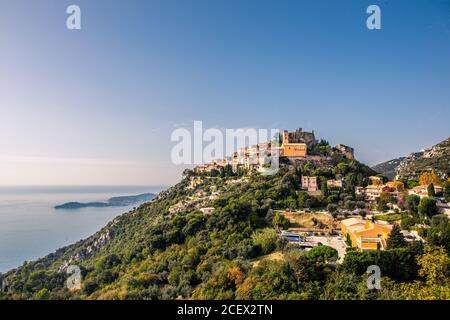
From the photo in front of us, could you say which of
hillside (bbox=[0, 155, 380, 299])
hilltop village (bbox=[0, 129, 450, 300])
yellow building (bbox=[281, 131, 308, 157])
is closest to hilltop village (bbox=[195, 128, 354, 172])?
yellow building (bbox=[281, 131, 308, 157])

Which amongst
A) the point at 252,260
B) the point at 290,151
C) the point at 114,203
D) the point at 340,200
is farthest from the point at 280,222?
the point at 114,203

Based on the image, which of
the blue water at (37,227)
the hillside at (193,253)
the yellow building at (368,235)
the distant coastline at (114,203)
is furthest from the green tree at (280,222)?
the distant coastline at (114,203)

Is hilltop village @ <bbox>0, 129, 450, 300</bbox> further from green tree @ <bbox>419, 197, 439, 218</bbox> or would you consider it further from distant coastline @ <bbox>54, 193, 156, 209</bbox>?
distant coastline @ <bbox>54, 193, 156, 209</bbox>

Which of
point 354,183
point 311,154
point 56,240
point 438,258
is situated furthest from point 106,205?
point 438,258

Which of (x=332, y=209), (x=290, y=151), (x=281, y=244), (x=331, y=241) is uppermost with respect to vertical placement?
(x=290, y=151)

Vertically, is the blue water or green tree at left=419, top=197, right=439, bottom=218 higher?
green tree at left=419, top=197, right=439, bottom=218

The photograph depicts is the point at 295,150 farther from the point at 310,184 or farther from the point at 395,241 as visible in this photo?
the point at 395,241
